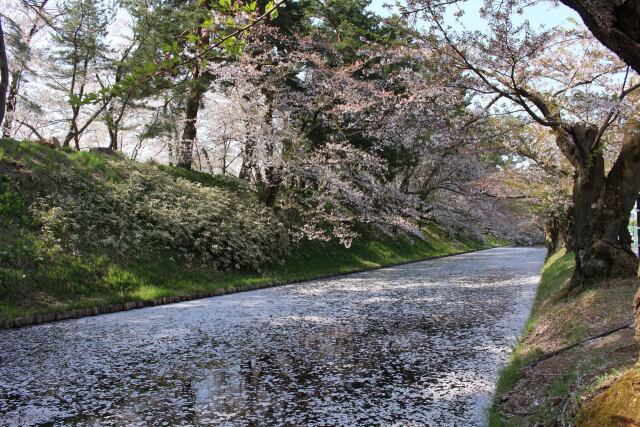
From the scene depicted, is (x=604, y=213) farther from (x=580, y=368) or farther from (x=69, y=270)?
(x=69, y=270)

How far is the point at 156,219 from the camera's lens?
16453mm

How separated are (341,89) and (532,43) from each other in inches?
425

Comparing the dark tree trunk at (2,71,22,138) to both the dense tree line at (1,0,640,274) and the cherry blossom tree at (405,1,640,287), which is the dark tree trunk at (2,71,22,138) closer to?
the dense tree line at (1,0,640,274)

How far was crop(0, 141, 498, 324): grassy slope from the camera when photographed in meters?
11.0

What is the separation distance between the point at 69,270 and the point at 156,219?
445 cm

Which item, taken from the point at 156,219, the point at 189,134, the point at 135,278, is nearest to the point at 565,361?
the point at 135,278

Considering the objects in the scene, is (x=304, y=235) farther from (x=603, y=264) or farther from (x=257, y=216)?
(x=603, y=264)

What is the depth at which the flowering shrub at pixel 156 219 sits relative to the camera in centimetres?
1401

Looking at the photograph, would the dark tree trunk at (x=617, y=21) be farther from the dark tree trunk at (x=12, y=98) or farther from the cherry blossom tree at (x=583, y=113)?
the dark tree trunk at (x=12, y=98)

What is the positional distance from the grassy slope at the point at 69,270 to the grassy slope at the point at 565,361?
761 centimetres

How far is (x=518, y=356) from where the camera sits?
7.15 meters

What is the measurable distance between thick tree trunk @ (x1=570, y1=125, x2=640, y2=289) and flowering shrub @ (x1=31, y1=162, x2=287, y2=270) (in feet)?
35.8

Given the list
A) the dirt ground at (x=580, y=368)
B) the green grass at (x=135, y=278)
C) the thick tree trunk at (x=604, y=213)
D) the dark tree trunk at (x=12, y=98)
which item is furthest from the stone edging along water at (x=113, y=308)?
the dark tree trunk at (x=12, y=98)

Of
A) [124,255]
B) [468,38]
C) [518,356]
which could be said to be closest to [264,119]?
[124,255]
